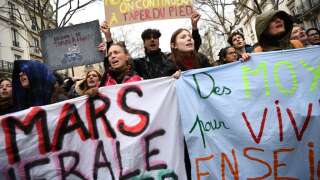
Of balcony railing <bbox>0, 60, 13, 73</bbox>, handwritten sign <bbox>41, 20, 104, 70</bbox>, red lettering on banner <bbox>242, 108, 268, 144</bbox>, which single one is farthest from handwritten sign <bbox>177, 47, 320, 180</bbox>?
balcony railing <bbox>0, 60, 13, 73</bbox>

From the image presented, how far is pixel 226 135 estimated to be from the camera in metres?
3.50

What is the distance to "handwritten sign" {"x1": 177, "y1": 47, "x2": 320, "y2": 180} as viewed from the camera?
3.38 meters

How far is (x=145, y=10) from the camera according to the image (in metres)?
5.41

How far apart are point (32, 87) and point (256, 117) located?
208 cm

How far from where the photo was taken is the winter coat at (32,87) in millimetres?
3717

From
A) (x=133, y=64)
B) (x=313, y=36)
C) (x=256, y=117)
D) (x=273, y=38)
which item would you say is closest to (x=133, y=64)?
(x=133, y=64)

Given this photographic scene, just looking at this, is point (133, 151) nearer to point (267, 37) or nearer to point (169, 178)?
point (169, 178)

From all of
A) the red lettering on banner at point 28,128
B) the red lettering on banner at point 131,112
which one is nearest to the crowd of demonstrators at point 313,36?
the red lettering on banner at point 131,112

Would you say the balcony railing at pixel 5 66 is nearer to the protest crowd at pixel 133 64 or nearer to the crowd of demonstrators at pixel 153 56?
the protest crowd at pixel 133 64

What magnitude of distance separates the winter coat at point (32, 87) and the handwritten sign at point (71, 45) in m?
2.95

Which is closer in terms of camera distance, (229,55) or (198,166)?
(198,166)

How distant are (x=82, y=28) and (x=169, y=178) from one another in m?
4.15

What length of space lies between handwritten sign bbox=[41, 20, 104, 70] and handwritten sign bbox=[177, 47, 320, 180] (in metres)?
3.46

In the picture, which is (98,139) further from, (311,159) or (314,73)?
(314,73)
